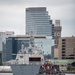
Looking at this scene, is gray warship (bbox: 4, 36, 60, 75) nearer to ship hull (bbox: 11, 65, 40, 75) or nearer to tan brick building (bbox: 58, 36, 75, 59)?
ship hull (bbox: 11, 65, 40, 75)

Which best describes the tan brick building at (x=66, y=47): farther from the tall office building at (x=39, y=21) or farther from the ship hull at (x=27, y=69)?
the ship hull at (x=27, y=69)

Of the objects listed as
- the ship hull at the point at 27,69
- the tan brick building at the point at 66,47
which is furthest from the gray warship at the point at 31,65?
the tan brick building at the point at 66,47

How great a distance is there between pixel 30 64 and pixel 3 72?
6.87m

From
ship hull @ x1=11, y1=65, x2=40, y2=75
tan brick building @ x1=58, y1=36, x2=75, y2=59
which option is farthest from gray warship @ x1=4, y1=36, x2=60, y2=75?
tan brick building @ x1=58, y1=36, x2=75, y2=59

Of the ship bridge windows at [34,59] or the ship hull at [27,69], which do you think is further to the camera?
the ship bridge windows at [34,59]

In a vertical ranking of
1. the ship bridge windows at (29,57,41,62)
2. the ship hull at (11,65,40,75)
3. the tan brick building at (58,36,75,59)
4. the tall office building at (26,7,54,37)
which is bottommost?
the ship hull at (11,65,40,75)

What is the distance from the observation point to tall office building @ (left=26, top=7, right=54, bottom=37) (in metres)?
154

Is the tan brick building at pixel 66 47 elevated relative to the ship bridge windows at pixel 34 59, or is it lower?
elevated

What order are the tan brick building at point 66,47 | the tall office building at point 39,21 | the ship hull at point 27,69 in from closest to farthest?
the ship hull at point 27,69
the tan brick building at point 66,47
the tall office building at point 39,21

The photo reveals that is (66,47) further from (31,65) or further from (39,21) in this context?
(31,65)

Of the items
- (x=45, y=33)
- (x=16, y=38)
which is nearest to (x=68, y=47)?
(x=16, y=38)

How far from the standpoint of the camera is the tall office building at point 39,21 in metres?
154

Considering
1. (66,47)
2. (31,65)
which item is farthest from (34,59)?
(66,47)

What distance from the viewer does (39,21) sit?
160000mm
